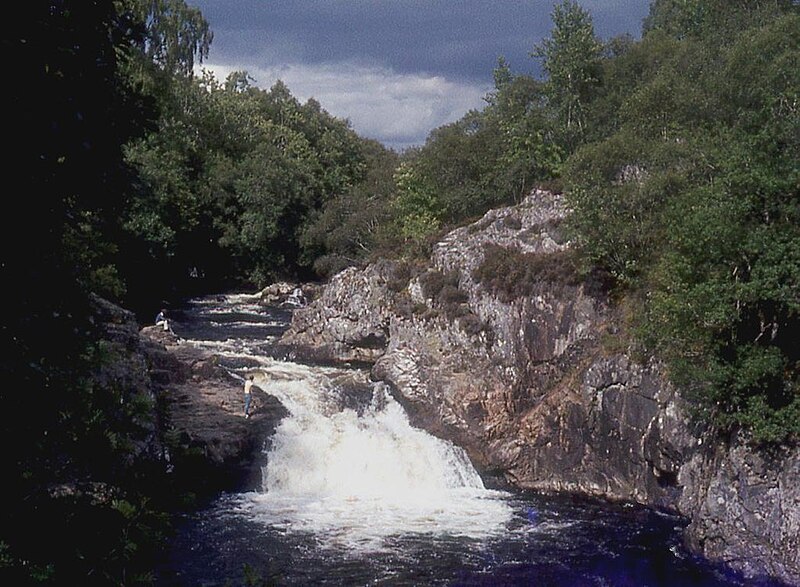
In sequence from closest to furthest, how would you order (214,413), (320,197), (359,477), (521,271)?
(359,477) < (214,413) < (521,271) < (320,197)

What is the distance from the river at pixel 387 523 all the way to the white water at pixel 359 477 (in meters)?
0.04

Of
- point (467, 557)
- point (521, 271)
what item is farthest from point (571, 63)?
point (467, 557)

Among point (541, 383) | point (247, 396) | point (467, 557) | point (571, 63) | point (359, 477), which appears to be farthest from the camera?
point (571, 63)

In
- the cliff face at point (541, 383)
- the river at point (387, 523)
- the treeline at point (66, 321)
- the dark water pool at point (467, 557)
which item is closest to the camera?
the treeline at point (66, 321)

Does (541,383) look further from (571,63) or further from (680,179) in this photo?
(571,63)

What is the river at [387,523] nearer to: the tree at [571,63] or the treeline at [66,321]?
the treeline at [66,321]

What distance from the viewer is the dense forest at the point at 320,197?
5.28 meters

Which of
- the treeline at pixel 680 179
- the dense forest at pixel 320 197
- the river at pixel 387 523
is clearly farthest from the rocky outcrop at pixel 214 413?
the treeline at pixel 680 179

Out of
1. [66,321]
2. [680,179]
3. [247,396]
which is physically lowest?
[247,396]

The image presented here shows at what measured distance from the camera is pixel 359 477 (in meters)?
24.6

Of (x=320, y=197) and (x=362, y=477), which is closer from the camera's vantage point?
(x=362, y=477)

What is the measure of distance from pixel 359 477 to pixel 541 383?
694 cm

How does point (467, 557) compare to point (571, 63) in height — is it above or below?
below

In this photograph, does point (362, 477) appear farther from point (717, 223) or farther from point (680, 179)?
point (680, 179)
